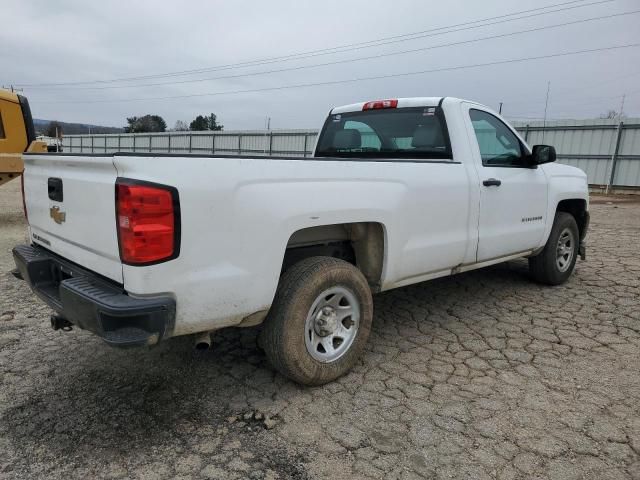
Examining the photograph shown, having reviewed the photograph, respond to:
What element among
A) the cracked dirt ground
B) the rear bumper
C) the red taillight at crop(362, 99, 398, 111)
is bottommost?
the cracked dirt ground

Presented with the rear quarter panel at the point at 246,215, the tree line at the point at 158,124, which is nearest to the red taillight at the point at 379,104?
the rear quarter panel at the point at 246,215

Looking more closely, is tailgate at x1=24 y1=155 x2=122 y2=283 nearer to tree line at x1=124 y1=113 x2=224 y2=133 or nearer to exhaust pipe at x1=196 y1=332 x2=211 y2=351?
exhaust pipe at x1=196 y1=332 x2=211 y2=351

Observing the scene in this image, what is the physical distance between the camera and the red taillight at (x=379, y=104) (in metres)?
4.38

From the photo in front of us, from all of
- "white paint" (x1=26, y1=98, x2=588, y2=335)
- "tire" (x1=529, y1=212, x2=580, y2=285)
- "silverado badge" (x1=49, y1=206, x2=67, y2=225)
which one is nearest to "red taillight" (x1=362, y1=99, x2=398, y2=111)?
"white paint" (x1=26, y1=98, x2=588, y2=335)

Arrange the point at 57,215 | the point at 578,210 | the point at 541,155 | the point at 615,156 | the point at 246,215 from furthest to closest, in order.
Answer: the point at 615,156
the point at 578,210
the point at 541,155
the point at 57,215
the point at 246,215

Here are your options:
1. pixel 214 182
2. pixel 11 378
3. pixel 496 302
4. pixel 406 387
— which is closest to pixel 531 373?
pixel 406 387

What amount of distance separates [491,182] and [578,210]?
7.70 ft

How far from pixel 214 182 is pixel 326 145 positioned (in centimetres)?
274

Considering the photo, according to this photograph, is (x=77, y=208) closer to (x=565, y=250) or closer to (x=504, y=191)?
(x=504, y=191)

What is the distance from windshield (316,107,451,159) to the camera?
407 centimetres

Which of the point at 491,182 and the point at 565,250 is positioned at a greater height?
the point at 491,182

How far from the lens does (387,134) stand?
441 centimetres

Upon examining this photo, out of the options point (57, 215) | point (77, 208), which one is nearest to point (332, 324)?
point (77, 208)

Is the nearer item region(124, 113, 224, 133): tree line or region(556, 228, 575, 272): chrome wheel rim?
region(556, 228, 575, 272): chrome wheel rim
